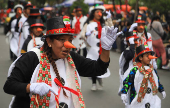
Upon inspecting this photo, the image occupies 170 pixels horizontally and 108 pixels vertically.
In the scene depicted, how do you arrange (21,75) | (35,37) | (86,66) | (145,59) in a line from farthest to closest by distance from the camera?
(35,37) → (145,59) → (86,66) → (21,75)

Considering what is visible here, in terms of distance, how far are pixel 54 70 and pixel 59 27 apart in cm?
43

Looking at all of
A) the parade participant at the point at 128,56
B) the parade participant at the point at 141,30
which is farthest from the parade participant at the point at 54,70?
the parade participant at the point at 141,30

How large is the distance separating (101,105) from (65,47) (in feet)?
12.3

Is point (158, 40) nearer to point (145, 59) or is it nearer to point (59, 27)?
point (145, 59)

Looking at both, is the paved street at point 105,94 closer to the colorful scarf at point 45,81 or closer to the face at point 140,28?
the face at point 140,28

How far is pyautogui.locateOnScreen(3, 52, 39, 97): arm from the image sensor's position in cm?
282

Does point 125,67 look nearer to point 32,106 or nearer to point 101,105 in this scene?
point 101,105

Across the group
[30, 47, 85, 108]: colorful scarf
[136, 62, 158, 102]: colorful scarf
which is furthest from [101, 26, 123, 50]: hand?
[136, 62, 158, 102]: colorful scarf

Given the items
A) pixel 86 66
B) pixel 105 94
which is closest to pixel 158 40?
pixel 105 94

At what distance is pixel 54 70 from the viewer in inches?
123

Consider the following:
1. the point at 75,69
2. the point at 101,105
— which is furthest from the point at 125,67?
the point at 75,69

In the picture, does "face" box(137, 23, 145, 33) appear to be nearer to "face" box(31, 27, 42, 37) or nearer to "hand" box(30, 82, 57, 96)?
"face" box(31, 27, 42, 37)

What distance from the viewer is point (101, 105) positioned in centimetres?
656

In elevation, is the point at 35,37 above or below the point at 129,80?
above
